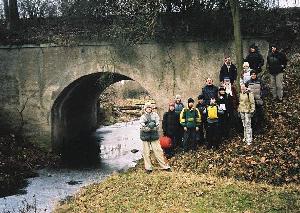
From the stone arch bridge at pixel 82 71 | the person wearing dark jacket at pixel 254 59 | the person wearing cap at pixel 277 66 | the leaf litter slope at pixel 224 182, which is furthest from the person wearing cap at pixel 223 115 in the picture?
the stone arch bridge at pixel 82 71

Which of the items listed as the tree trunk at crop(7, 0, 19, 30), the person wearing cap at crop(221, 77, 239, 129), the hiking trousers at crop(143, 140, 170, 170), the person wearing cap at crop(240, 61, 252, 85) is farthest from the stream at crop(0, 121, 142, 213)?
the tree trunk at crop(7, 0, 19, 30)

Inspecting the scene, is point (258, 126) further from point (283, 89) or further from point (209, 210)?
point (209, 210)

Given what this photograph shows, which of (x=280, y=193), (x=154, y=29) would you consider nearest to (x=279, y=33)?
(x=154, y=29)

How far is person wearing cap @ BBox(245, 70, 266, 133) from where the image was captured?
1316 centimetres

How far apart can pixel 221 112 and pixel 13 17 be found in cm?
1112

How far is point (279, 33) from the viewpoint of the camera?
17.5 metres

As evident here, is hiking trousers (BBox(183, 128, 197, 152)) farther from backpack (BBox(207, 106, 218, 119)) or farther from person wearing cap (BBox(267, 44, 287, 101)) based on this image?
person wearing cap (BBox(267, 44, 287, 101))

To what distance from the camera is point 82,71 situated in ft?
58.3

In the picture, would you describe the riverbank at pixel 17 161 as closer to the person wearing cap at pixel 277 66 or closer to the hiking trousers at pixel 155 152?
the hiking trousers at pixel 155 152

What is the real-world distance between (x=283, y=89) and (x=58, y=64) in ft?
29.6

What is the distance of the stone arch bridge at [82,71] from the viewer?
1698cm

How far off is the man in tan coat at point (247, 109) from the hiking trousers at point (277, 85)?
2.23 meters

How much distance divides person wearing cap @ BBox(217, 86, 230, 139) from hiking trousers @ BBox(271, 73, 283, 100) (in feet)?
7.07

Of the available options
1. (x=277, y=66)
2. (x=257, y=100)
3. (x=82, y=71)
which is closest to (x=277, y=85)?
(x=277, y=66)
